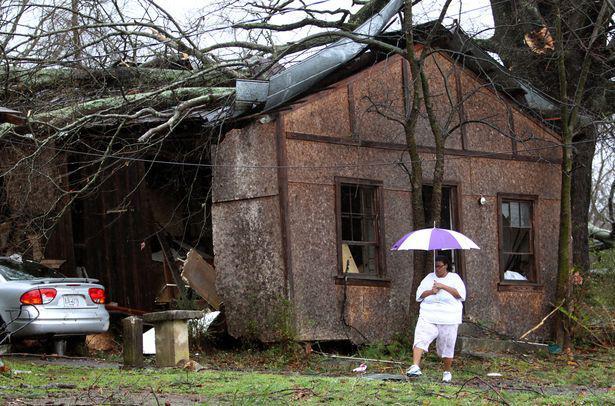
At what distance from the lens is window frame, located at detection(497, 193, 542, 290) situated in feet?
60.3

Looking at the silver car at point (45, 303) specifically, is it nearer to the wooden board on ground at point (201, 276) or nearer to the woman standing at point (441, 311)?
the wooden board on ground at point (201, 276)

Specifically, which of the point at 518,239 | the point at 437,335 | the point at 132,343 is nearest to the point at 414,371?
the point at 437,335

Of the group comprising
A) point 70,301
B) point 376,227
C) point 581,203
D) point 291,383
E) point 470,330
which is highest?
point 581,203

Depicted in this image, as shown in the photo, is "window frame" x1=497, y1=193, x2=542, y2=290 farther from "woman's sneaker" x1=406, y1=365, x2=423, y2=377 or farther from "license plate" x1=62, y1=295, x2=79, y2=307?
"license plate" x1=62, y1=295, x2=79, y2=307

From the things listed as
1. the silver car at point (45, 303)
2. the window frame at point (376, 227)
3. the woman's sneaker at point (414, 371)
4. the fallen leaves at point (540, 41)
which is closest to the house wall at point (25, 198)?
the silver car at point (45, 303)

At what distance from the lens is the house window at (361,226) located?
53.6 feet

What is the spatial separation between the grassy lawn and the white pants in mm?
398

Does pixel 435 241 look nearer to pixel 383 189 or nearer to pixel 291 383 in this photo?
pixel 383 189

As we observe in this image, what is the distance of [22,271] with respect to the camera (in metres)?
14.6

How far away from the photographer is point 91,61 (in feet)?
58.4

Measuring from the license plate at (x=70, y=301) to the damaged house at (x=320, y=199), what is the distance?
201 cm

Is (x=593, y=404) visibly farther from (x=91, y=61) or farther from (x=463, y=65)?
(x=91, y=61)

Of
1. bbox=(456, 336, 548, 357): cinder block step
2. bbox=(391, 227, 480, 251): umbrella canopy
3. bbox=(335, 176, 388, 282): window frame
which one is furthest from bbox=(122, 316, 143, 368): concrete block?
bbox=(456, 336, 548, 357): cinder block step

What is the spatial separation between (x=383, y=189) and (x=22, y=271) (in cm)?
608
